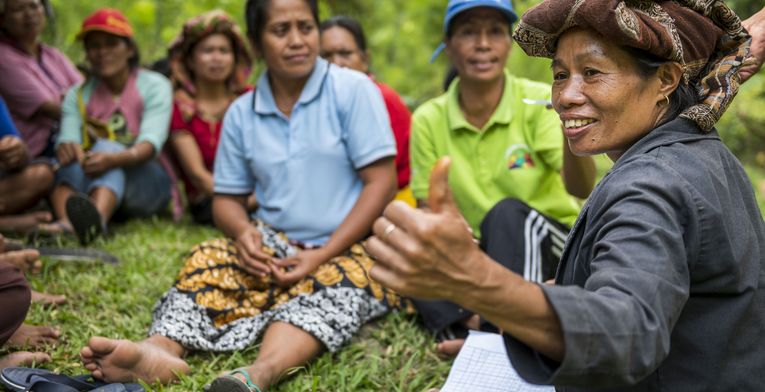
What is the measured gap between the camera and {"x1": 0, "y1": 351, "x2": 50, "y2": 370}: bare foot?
8.12 ft

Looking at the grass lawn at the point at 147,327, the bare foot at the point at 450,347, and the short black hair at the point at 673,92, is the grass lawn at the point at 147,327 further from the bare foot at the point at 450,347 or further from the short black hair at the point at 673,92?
the short black hair at the point at 673,92

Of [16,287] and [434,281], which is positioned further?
[16,287]

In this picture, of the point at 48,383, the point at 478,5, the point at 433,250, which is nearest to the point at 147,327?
the point at 48,383

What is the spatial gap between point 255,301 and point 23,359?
2.92ft

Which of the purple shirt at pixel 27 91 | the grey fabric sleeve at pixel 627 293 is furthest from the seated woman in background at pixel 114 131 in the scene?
the grey fabric sleeve at pixel 627 293

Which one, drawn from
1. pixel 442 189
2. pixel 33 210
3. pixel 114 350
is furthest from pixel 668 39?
pixel 33 210

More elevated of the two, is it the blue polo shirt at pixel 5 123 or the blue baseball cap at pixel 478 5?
the blue baseball cap at pixel 478 5

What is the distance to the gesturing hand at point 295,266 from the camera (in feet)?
9.81

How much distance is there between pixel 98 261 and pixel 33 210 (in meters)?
1.33

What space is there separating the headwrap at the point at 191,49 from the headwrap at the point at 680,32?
10.8ft

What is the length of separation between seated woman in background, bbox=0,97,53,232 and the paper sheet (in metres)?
2.85

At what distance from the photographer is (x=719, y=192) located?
1542 millimetres

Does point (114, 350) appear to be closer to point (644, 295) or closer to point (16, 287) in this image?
point (16, 287)

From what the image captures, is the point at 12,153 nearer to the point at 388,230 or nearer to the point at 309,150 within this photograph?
the point at 309,150
